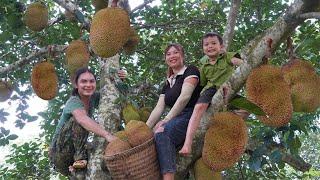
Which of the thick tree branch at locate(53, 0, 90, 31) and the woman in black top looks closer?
the woman in black top

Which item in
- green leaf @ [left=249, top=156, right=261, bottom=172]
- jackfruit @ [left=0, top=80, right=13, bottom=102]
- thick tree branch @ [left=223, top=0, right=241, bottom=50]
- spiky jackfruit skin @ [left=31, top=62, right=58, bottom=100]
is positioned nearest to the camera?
green leaf @ [left=249, top=156, right=261, bottom=172]

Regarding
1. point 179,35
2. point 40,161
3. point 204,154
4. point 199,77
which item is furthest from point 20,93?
point 204,154

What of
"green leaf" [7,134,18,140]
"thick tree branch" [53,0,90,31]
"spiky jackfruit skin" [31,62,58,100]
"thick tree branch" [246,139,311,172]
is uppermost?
"thick tree branch" [53,0,90,31]

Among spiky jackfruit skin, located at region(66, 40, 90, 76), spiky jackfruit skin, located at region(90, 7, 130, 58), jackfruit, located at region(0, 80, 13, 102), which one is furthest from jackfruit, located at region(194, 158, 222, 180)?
jackfruit, located at region(0, 80, 13, 102)

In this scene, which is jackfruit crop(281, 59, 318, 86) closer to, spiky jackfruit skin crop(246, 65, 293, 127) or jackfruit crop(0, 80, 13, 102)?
spiky jackfruit skin crop(246, 65, 293, 127)

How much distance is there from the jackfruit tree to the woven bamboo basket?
20 centimetres

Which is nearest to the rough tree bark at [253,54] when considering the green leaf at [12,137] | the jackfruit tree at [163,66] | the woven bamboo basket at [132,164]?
the jackfruit tree at [163,66]

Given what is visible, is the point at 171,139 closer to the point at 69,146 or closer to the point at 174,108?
the point at 174,108

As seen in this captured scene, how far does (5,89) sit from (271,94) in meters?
2.85

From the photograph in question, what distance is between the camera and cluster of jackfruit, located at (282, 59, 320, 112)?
1962 mm

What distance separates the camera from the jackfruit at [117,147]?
78.8 inches

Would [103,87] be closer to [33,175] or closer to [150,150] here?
[150,150]

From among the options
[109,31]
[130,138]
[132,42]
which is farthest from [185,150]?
[132,42]

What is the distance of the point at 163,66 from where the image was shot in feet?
13.4
